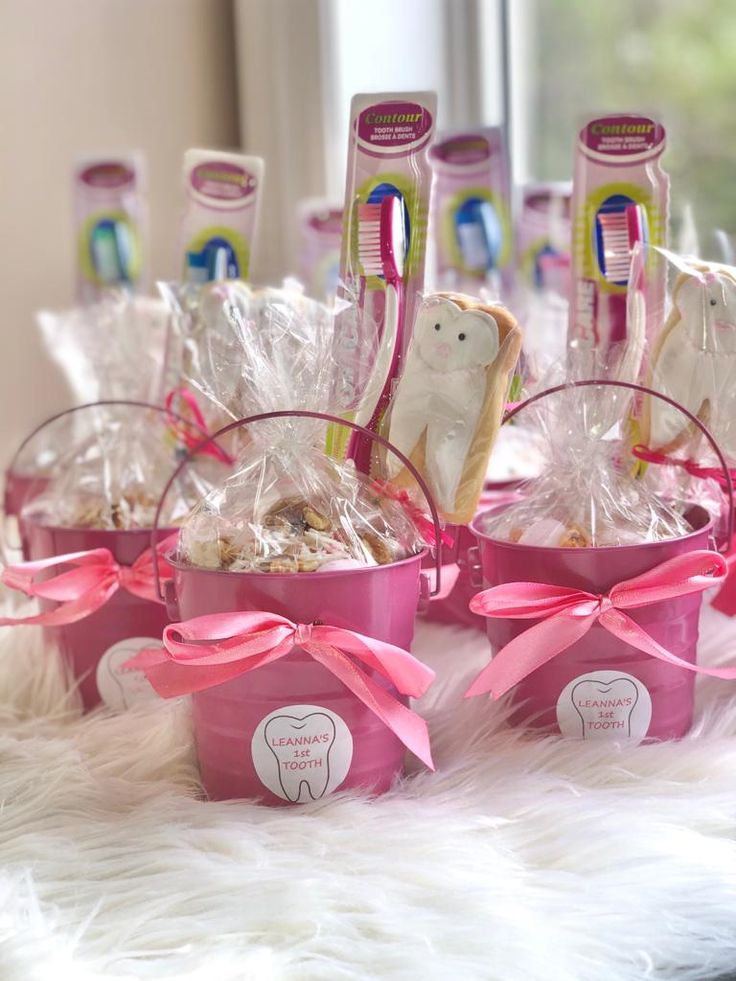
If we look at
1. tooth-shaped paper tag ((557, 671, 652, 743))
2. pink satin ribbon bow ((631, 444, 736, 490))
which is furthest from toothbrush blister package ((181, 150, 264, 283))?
tooth-shaped paper tag ((557, 671, 652, 743))

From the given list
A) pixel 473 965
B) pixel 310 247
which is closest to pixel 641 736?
pixel 473 965

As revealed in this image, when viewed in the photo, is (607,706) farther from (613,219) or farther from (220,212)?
(220,212)

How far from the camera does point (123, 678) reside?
0.99 m

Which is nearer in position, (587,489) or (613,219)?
(587,489)

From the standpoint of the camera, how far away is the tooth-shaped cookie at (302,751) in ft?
2.59

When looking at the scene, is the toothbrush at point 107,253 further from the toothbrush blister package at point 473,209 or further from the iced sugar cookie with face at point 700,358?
the iced sugar cookie with face at point 700,358

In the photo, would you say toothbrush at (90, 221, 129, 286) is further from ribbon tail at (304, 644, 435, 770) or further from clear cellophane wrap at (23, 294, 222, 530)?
ribbon tail at (304, 644, 435, 770)

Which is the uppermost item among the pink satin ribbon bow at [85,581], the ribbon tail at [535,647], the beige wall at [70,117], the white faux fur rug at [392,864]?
the beige wall at [70,117]

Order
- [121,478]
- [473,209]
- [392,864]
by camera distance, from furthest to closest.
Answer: [473,209] < [121,478] < [392,864]

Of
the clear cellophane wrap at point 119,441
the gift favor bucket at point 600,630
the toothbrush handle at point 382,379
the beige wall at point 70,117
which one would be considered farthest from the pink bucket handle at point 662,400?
the beige wall at point 70,117

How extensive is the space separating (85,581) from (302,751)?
0.91 feet

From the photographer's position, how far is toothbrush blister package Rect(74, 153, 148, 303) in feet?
5.18

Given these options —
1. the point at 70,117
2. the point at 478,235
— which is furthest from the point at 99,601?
the point at 70,117

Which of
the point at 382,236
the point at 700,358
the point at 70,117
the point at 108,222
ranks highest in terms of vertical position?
the point at 70,117
